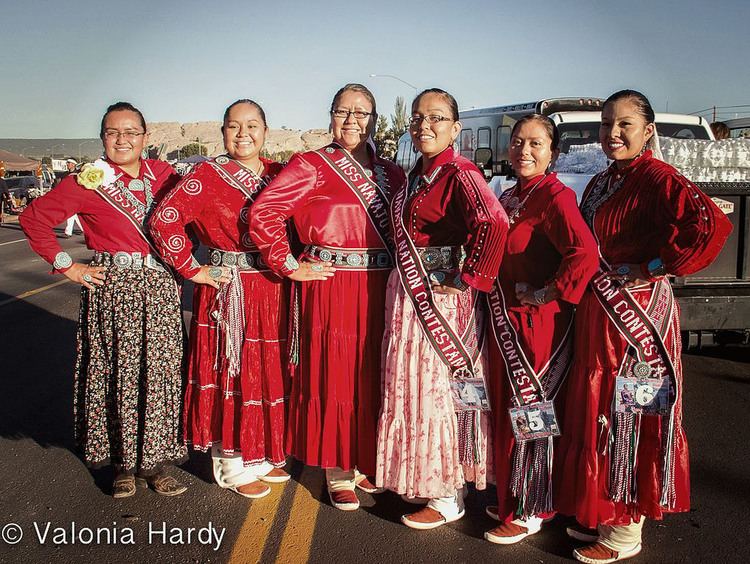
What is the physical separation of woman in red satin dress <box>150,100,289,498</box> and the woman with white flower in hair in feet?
0.48

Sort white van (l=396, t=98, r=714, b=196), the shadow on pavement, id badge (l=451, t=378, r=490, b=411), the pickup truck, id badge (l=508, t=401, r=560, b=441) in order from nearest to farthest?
1. id badge (l=508, t=401, r=560, b=441)
2. id badge (l=451, t=378, r=490, b=411)
3. the shadow on pavement
4. the pickup truck
5. white van (l=396, t=98, r=714, b=196)

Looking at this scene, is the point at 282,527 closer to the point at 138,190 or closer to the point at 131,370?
the point at 131,370

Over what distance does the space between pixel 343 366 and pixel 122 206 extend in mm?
1433

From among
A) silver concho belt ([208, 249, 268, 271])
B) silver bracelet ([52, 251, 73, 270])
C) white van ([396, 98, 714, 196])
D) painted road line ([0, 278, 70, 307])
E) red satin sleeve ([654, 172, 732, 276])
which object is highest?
white van ([396, 98, 714, 196])

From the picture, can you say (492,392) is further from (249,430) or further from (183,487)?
A: (183,487)

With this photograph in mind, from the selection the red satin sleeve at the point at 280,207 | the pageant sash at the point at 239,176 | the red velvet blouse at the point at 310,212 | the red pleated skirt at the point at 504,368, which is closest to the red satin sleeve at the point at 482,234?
the red pleated skirt at the point at 504,368

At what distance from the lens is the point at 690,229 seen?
2611mm

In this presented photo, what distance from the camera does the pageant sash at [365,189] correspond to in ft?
10.7

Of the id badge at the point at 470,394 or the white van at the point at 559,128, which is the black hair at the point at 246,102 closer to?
the id badge at the point at 470,394

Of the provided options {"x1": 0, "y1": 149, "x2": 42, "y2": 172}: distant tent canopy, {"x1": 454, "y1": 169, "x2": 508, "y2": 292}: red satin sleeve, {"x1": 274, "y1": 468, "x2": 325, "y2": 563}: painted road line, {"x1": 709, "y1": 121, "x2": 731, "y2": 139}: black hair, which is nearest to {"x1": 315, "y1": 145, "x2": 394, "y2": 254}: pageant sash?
{"x1": 454, "y1": 169, "x2": 508, "y2": 292}: red satin sleeve

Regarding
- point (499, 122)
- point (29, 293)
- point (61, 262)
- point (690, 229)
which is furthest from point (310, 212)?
point (29, 293)

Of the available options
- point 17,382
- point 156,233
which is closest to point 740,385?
point 156,233

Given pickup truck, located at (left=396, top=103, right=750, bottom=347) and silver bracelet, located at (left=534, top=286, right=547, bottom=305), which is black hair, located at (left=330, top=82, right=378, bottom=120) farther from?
pickup truck, located at (left=396, top=103, right=750, bottom=347)

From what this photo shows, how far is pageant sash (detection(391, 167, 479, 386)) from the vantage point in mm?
3039
